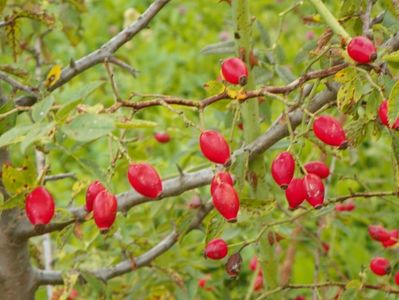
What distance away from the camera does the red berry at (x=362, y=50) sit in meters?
1.24

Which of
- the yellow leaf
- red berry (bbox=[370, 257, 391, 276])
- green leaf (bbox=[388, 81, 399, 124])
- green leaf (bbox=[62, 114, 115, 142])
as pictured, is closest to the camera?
green leaf (bbox=[62, 114, 115, 142])

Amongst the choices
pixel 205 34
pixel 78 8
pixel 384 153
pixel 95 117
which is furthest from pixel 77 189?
pixel 205 34

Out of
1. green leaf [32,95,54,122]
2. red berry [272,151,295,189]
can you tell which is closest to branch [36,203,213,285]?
red berry [272,151,295,189]

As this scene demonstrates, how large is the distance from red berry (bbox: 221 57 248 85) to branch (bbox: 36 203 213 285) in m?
0.63

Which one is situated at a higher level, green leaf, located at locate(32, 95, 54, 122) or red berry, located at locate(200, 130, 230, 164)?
green leaf, located at locate(32, 95, 54, 122)

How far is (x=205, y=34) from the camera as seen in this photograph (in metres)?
6.01

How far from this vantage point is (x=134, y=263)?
1976 millimetres

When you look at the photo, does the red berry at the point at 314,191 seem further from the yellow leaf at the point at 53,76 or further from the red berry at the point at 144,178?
the yellow leaf at the point at 53,76

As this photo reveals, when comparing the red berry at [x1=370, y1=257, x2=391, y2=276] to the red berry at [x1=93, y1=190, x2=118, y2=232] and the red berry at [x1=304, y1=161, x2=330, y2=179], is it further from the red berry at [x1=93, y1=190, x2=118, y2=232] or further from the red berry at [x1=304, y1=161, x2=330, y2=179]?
the red berry at [x1=93, y1=190, x2=118, y2=232]

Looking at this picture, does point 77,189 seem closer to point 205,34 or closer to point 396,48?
point 396,48

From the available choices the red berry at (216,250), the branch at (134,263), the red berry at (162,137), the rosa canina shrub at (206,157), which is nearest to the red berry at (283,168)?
the rosa canina shrub at (206,157)

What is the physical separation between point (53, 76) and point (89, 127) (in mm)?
476

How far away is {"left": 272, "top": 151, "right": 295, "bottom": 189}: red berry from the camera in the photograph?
134cm

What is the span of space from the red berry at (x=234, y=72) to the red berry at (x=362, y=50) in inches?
7.2
